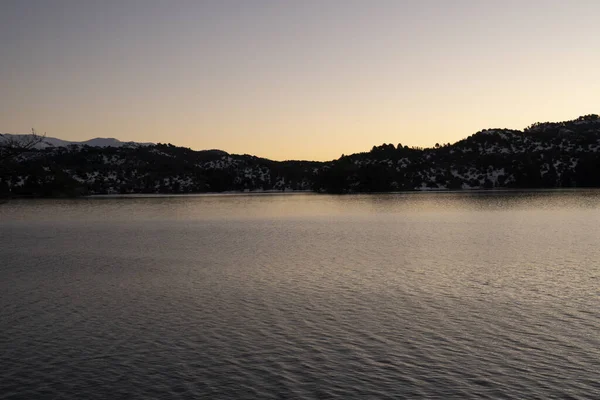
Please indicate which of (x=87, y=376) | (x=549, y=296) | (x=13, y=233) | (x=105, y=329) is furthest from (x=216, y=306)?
(x=13, y=233)

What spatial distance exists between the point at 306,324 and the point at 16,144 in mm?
24367

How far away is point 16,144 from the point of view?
3853 cm

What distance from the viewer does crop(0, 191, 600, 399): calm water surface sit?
2294 centimetres

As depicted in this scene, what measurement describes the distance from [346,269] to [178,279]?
16.3m

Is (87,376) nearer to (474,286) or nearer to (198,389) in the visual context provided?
(198,389)

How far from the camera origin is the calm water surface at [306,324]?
2294 cm

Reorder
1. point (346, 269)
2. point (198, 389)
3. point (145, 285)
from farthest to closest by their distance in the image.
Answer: point (346, 269) → point (145, 285) → point (198, 389)

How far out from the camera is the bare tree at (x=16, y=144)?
38044 millimetres

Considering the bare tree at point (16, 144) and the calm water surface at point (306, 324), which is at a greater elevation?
the bare tree at point (16, 144)

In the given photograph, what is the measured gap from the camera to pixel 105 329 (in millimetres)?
32219

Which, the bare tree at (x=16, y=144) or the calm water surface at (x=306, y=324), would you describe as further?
the bare tree at (x=16, y=144)

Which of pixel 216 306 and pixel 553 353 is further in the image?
pixel 216 306

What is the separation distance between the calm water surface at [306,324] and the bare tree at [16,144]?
10.9m

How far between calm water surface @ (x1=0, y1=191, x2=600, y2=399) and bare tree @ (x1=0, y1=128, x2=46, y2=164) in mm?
10884
